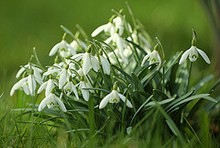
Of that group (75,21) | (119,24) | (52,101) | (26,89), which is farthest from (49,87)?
(75,21)

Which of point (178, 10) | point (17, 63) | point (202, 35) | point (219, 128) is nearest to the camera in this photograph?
point (219, 128)

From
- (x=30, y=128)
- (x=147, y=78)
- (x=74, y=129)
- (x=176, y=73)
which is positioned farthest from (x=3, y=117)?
(x=176, y=73)

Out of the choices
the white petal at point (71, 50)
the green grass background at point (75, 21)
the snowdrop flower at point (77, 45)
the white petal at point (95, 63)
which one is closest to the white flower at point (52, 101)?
the white petal at point (95, 63)

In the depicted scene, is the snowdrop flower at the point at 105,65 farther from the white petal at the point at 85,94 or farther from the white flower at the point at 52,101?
the white flower at the point at 52,101

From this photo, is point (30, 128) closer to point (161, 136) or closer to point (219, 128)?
point (161, 136)

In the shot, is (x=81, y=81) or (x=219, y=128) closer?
(x=81, y=81)

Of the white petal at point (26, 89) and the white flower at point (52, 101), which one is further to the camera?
the white petal at point (26, 89)

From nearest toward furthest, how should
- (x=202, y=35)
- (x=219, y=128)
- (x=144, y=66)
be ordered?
(x=144, y=66) → (x=219, y=128) → (x=202, y=35)
